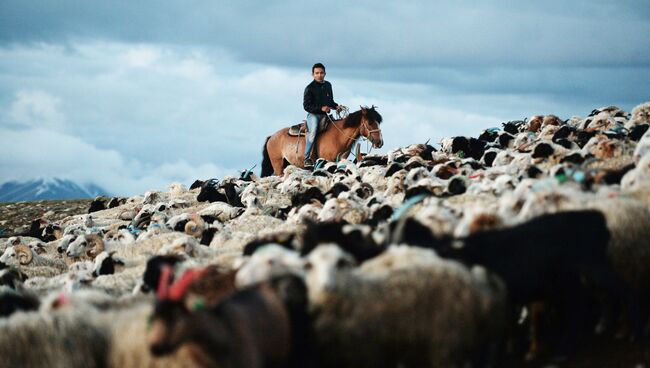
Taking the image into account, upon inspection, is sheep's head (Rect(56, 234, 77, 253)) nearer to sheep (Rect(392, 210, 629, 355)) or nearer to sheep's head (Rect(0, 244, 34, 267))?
sheep's head (Rect(0, 244, 34, 267))

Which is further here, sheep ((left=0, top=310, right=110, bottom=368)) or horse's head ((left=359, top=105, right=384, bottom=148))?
horse's head ((left=359, top=105, right=384, bottom=148))

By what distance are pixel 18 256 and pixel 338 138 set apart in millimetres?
9609

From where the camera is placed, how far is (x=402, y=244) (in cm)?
547

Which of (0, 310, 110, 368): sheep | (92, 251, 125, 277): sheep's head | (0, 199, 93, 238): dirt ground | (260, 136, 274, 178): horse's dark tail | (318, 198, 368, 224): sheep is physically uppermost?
(260, 136, 274, 178): horse's dark tail

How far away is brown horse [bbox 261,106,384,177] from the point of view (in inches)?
739

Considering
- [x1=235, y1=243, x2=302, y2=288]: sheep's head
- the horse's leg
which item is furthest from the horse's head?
[x1=235, y1=243, x2=302, y2=288]: sheep's head

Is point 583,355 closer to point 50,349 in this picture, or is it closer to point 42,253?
point 50,349

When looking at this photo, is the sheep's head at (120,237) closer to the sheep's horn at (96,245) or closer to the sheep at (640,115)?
the sheep's horn at (96,245)

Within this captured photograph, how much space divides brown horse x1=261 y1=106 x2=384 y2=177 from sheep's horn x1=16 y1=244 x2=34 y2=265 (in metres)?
9.36

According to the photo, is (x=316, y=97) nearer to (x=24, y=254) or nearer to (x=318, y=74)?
(x=318, y=74)

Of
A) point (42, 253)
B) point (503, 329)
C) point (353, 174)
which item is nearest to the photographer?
point (503, 329)

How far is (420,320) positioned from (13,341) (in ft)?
8.22

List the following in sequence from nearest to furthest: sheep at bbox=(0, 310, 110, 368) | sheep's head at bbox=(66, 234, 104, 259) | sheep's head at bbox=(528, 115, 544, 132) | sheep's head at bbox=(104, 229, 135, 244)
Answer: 1. sheep at bbox=(0, 310, 110, 368)
2. sheep's head at bbox=(66, 234, 104, 259)
3. sheep's head at bbox=(104, 229, 135, 244)
4. sheep's head at bbox=(528, 115, 544, 132)

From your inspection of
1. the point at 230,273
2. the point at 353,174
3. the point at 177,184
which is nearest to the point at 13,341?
the point at 230,273
